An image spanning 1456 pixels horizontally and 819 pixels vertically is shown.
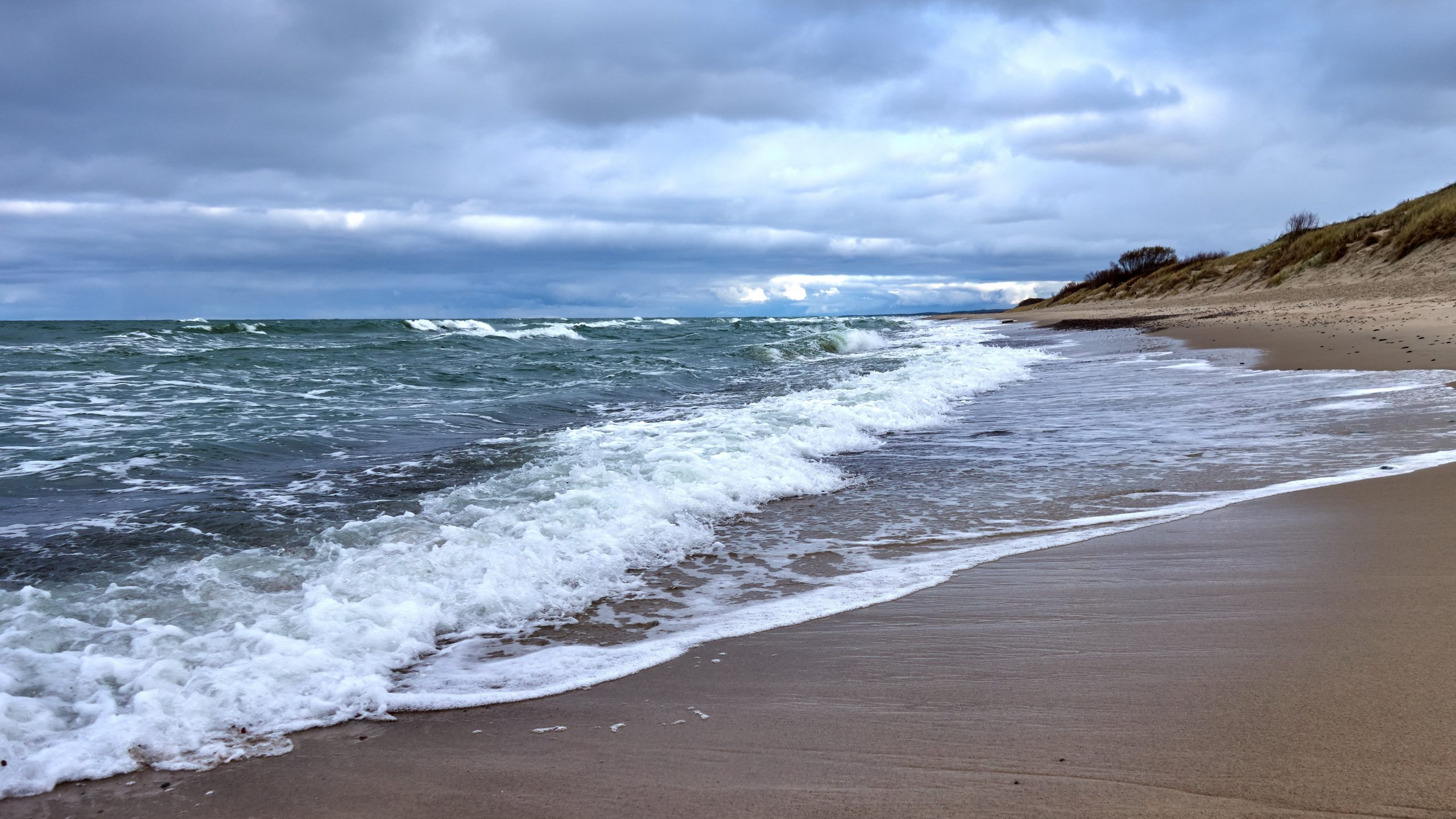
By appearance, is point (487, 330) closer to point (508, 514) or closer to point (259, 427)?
point (259, 427)

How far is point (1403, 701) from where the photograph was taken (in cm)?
230

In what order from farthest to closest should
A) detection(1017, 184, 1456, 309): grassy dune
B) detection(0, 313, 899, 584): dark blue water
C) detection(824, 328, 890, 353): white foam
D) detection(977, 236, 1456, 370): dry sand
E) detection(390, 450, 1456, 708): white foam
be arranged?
detection(824, 328, 890, 353): white foam
detection(1017, 184, 1456, 309): grassy dune
detection(977, 236, 1456, 370): dry sand
detection(0, 313, 899, 584): dark blue water
detection(390, 450, 1456, 708): white foam

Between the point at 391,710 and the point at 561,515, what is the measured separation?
2.29 metres

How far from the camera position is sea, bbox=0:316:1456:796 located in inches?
116

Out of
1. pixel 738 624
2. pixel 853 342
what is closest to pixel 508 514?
pixel 738 624

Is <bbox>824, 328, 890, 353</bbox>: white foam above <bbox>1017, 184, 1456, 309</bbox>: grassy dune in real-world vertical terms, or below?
below

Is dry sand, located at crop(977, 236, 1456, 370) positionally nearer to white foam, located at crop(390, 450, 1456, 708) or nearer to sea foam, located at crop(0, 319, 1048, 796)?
white foam, located at crop(390, 450, 1456, 708)

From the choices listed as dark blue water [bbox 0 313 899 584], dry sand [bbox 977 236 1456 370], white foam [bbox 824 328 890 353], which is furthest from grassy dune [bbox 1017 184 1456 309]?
dark blue water [bbox 0 313 899 584]

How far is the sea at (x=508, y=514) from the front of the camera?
2959mm

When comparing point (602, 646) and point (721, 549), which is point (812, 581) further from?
point (602, 646)

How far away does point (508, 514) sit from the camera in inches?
203

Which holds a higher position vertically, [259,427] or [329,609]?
[259,427]

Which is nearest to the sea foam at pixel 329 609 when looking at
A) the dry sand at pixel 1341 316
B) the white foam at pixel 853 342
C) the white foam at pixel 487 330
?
the dry sand at pixel 1341 316

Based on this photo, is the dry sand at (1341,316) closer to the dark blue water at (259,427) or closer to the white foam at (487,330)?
the dark blue water at (259,427)
